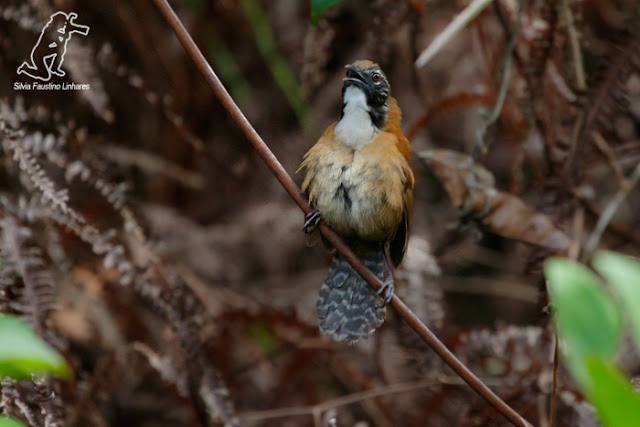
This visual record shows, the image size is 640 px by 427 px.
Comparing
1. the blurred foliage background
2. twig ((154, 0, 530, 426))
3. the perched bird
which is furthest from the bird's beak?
twig ((154, 0, 530, 426))

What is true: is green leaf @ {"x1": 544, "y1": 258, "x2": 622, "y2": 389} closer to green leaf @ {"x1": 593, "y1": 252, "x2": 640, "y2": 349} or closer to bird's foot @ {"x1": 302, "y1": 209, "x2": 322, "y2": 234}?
green leaf @ {"x1": 593, "y1": 252, "x2": 640, "y2": 349}

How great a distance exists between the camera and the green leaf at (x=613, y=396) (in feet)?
1.90

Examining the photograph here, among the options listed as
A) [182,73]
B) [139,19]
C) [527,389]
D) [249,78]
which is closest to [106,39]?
[139,19]

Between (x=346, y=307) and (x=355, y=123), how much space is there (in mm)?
704

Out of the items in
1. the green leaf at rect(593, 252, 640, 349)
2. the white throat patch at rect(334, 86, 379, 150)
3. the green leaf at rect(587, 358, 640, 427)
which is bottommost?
the white throat patch at rect(334, 86, 379, 150)

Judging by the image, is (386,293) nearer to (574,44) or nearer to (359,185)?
(359,185)

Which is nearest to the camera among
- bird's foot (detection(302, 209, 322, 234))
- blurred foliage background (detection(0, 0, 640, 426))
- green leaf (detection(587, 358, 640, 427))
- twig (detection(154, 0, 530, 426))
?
green leaf (detection(587, 358, 640, 427))

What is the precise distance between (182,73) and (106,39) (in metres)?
0.51

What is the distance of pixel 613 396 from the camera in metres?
0.60

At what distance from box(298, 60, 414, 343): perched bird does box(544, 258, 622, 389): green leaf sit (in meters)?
1.71

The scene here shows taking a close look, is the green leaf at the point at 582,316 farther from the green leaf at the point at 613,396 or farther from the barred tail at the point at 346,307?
the barred tail at the point at 346,307

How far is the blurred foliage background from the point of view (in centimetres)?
268

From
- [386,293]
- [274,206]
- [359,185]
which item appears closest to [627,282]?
[386,293]

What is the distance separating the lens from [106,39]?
377cm
